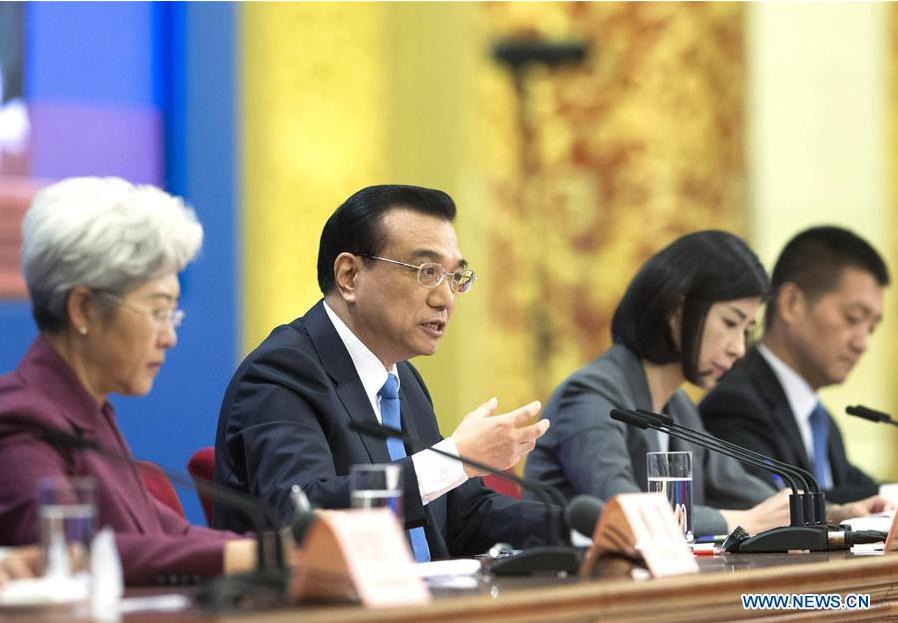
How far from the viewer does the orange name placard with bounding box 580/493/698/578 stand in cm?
242

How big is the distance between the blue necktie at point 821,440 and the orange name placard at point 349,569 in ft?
9.70

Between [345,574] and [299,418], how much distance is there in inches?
40.2

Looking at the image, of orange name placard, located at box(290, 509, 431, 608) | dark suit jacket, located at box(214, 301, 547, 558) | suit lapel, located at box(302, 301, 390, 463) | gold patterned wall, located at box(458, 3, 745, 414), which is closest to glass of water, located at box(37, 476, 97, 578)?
orange name placard, located at box(290, 509, 431, 608)

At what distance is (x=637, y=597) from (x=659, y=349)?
5.82ft

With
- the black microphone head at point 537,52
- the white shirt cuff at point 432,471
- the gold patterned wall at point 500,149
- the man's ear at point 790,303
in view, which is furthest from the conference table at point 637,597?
the black microphone head at point 537,52

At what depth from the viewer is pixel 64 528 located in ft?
6.42

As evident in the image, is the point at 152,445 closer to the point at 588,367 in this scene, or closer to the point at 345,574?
the point at 588,367

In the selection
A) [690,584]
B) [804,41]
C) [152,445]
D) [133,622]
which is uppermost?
[804,41]

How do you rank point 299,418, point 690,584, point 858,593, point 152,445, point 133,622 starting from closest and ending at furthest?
1. point 133,622
2. point 690,584
3. point 858,593
4. point 299,418
5. point 152,445

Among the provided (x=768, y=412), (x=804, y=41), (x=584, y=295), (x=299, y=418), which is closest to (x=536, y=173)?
(x=584, y=295)

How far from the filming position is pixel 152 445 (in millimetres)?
4371

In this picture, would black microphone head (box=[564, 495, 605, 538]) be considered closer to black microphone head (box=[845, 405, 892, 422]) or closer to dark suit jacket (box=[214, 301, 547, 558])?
dark suit jacket (box=[214, 301, 547, 558])

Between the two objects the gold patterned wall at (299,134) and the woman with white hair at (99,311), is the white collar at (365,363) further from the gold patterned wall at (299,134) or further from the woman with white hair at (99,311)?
the gold patterned wall at (299,134)

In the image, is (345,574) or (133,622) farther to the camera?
(345,574)
